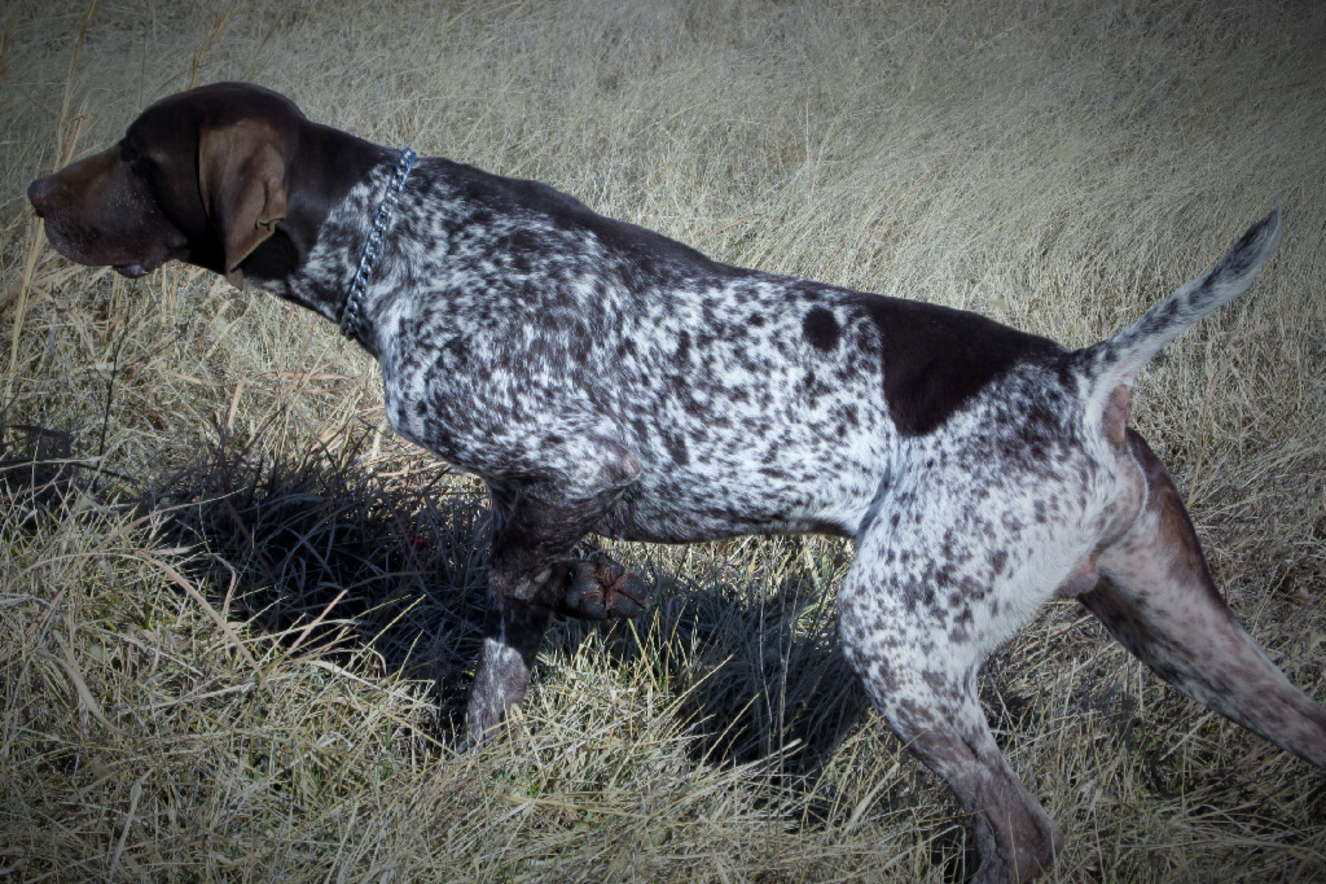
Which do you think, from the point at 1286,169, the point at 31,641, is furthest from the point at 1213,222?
the point at 31,641

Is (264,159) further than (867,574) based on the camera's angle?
Yes

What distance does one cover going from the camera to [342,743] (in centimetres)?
268

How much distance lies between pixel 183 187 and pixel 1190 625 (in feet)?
8.85

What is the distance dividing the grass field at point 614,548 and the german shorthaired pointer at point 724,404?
394 millimetres

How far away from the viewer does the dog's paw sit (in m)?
2.82

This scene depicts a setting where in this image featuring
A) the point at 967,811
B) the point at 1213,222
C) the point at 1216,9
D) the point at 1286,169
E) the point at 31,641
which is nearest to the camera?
the point at 967,811

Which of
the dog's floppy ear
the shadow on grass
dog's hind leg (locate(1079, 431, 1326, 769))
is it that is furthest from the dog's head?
dog's hind leg (locate(1079, 431, 1326, 769))

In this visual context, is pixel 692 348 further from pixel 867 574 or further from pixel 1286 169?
pixel 1286 169

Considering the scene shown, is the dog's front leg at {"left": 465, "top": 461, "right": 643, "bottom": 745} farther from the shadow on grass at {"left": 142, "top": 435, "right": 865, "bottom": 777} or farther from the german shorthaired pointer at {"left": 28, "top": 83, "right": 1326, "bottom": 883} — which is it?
the shadow on grass at {"left": 142, "top": 435, "right": 865, "bottom": 777}

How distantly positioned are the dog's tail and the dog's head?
6.57ft

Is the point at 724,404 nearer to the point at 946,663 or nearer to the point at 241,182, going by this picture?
the point at 946,663

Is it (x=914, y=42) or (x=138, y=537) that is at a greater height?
(x=914, y=42)

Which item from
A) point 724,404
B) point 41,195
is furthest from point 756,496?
point 41,195

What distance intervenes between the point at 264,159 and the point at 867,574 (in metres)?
1.78
